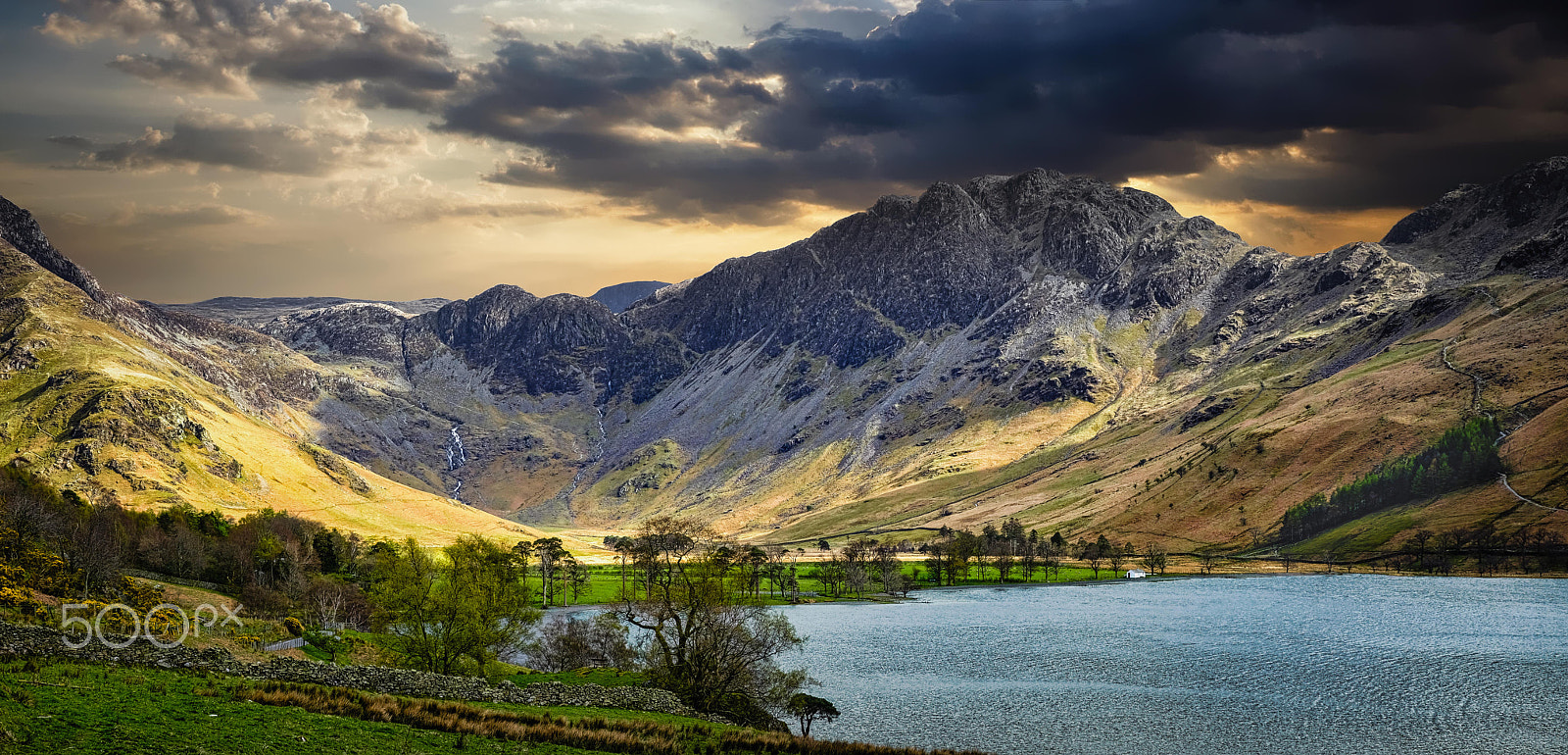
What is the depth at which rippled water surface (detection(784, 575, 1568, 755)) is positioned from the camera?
75.0 m

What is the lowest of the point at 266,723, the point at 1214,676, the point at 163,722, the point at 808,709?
the point at 1214,676

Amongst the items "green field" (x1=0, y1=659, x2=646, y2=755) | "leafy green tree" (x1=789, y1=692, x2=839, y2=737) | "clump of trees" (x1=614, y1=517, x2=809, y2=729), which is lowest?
"leafy green tree" (x1=789, y1=692, x2=839, y2=737)

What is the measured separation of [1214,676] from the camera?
331 ft

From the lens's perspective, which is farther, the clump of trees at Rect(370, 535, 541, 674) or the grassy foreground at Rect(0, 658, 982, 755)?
the clump of trees at Rect(370, 535, 541, 674)

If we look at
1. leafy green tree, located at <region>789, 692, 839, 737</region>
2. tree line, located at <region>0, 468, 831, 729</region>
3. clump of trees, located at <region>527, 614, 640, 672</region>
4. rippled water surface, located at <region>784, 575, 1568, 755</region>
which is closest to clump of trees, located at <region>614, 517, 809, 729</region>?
tree line, located at <region>0, 468, 831, 729</region>

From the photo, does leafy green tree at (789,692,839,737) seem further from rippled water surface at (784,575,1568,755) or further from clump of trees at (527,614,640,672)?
clump of trees at (527,614,640,672)

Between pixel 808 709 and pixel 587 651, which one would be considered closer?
pixel 808 709

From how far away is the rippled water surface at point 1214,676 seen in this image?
246ft

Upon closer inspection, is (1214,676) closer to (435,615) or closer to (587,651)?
(587,651)

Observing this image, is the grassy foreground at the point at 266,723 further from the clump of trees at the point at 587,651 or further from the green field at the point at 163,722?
the clump of trees at the point at 587,651

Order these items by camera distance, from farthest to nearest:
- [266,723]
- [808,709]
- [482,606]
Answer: [482,606] → [808,709] → [266,723]

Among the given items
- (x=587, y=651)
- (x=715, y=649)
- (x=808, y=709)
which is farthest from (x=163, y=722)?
(x=587, y=651)

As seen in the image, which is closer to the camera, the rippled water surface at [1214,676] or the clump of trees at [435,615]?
the rippled water surface at [1214,676]

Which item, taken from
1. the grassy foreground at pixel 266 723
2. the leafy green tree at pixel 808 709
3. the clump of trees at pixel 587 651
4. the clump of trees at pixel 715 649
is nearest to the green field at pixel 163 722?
the grassy foreground at pixel 266 723
